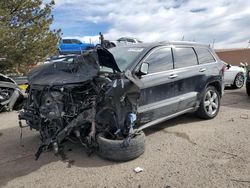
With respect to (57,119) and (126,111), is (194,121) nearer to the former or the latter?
(126,111)

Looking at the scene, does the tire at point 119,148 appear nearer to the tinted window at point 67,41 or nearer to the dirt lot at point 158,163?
the dirt lot at point 158,163

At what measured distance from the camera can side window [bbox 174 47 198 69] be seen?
5.92 m

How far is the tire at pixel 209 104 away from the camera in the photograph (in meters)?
6.56

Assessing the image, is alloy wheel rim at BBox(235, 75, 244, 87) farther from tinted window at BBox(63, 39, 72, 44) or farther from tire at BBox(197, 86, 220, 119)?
tinted window at BBox(63, 39, 72, 44)

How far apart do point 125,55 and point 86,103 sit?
57.5 inches

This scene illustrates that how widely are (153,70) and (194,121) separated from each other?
6.85ft

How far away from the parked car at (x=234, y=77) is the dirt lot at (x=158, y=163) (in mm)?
6423

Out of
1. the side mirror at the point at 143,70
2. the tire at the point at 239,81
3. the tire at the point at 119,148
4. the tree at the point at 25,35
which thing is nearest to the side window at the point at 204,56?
the side mirror at the point at 143,70

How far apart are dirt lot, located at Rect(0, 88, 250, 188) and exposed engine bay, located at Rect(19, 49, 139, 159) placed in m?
0.38

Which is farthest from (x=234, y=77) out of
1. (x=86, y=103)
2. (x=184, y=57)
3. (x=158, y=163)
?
(x=86, y=103)

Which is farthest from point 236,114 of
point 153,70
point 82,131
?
point 82,131

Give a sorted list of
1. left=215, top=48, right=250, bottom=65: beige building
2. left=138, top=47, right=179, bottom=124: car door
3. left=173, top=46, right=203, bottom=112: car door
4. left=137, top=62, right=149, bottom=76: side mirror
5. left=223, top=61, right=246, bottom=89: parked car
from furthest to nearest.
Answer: left=215, top=48, right=250, bottom=65: beige building < left=223, top=61, right=246, bottom=89: parked car < left=173, top=46, right=203, bottom=112: car door < left=138, top=47, right=179, bottom=124: car door < left=137, top=62, right=149, bottom=76: side mirror

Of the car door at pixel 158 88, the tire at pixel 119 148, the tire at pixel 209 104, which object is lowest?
the tire at pixel 119 148

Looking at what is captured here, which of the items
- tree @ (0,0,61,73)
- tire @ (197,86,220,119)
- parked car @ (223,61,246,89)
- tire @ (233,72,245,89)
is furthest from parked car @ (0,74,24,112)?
tire @ (233,72,245,89)
